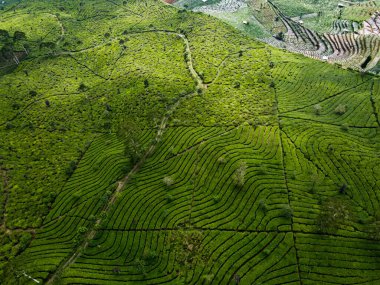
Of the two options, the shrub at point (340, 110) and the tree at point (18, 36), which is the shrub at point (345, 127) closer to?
the shrub at point (340, 110)

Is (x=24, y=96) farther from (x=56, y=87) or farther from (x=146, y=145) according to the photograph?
(x=146, y=145)

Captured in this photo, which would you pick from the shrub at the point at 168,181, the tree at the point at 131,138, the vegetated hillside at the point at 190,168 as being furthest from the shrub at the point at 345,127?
the tree at the point at 131,138

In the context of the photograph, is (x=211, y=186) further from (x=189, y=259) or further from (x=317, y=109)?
(x=317, y=109)

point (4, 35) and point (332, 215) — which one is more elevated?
point (4, 35)

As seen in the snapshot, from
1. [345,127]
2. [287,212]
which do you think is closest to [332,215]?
[287,212]

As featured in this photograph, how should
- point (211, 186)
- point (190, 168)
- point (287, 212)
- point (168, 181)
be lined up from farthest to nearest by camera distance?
point (190, 168) → point (168, 181) → point (211, 186) → point (287, 212)

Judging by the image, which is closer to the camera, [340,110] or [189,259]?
[189,259]
